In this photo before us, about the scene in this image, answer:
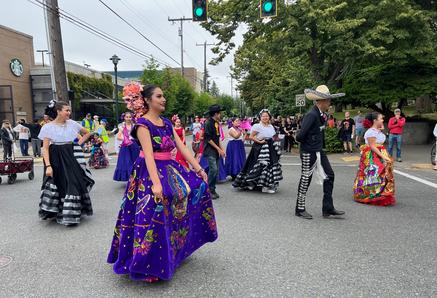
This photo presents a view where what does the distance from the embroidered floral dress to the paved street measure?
26cm

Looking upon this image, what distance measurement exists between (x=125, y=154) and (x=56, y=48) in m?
7.63

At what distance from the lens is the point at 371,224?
5.27 meters

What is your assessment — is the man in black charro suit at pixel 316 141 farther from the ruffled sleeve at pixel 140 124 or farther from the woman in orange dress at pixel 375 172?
the ruffled sleeve at pixel 140 124

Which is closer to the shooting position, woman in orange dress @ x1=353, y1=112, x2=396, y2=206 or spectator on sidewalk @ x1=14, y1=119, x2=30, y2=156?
woman in orange dress @ x1=353, y1=112, x2=396, y2=206

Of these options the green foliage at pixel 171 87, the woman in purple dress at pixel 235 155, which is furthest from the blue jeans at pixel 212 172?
the green foliage at pixel 171 87

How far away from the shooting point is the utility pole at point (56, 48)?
13195 mm

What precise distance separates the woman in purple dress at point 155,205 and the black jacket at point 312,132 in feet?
7.44

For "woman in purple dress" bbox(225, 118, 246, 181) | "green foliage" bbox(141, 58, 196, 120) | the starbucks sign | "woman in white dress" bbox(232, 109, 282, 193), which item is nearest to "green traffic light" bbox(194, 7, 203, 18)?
"woman in purple dress" bbox(225, 118, 246, 181)

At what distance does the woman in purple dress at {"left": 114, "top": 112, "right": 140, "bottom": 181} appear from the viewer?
808cm

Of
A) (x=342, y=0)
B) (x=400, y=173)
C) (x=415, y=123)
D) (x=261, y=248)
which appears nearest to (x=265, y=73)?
(x=415, y=123)

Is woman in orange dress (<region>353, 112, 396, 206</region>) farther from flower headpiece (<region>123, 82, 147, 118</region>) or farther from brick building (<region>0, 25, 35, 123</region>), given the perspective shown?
brick building (<region>0, 25, 35, 123</region>)

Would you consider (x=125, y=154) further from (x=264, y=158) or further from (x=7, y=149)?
(x=7, y=149)

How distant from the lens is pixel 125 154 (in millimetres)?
8242

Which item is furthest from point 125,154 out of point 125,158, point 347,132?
point 347,132
